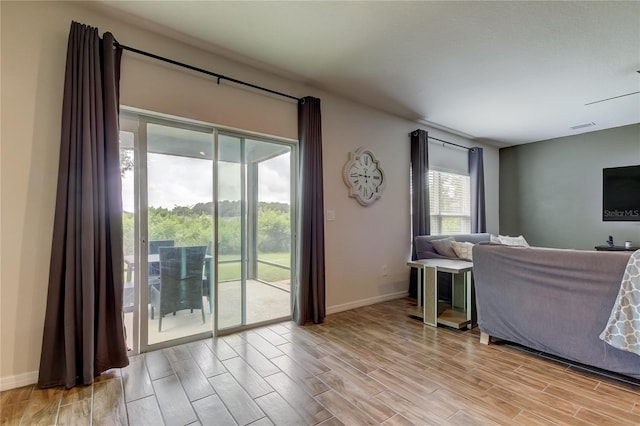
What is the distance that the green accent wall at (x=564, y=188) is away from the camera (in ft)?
16.7

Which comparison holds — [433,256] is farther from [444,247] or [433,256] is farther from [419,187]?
[419,187]

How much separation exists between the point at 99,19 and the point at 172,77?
61 centimetres

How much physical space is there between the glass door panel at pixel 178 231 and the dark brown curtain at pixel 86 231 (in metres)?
0.40

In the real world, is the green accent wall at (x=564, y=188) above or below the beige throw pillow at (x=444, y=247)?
above

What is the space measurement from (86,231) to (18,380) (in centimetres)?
111

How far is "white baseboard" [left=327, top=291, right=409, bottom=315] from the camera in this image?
3754mm

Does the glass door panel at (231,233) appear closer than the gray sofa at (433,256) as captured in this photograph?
Yes

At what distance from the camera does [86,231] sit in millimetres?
2117

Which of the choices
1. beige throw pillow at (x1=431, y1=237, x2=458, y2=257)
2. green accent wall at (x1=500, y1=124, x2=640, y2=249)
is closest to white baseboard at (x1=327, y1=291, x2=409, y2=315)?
beige throw pillow at (x1=431, y1=237, x2=458, y2=257)

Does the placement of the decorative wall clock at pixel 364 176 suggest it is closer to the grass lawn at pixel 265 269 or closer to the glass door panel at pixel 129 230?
the grass lawn at pixel 265 269

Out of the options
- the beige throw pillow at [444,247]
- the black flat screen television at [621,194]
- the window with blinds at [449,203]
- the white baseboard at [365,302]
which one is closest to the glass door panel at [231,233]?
the white baseboard at [365,302]

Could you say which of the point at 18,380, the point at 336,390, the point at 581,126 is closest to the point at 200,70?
the point at 18,380

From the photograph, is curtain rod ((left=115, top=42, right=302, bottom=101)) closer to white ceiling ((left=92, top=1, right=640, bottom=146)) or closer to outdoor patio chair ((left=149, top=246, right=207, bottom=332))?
white ceiling ((left=92, top=1, right=640, bottom=146))

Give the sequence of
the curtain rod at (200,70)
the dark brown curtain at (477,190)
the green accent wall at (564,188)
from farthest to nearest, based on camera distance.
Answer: the dark brown curtain at (477,190), the green accent wall at (564,188), the curtain rod at (200,70)
